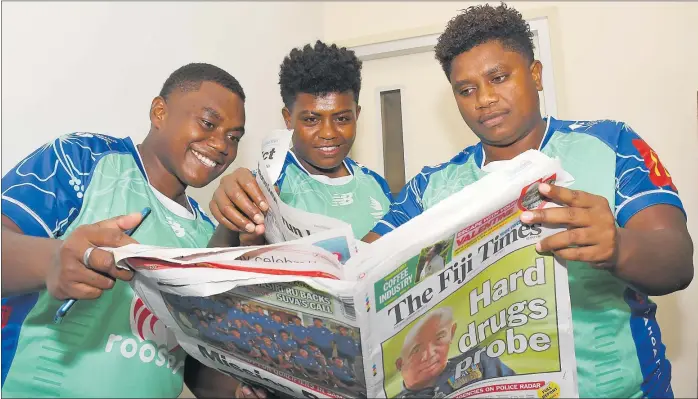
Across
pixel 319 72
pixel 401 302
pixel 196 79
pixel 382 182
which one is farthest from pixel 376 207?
pixel 401 302

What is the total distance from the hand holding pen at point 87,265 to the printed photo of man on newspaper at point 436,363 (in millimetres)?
314

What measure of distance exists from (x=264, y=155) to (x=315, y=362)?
0.33m

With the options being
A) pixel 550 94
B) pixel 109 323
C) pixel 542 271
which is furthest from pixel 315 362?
pixel 550 94

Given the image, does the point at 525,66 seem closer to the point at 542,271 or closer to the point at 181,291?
the point at 542,271

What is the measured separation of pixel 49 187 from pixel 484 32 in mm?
710

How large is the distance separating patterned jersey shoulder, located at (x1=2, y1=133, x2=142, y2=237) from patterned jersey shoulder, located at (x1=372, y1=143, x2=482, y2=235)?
1.57ft

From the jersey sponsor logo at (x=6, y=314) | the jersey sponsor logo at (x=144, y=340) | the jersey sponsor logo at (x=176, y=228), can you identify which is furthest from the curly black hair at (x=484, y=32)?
the jersey sponsor logo at (x=6, y=314)

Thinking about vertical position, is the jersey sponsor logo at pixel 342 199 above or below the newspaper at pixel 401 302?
above

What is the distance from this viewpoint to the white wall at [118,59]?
3.12ft

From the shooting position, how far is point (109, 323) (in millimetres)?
857

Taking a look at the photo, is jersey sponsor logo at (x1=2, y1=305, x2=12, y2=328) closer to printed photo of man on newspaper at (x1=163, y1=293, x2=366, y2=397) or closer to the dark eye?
printed photo of man on newspaper at (x1=163, y1=293, x2=366, y2=397)

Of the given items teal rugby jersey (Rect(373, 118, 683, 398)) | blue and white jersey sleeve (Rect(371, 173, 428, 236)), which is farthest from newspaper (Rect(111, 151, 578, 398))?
blue and white jersey sleeve (Rect(371, 173, 428, 236))

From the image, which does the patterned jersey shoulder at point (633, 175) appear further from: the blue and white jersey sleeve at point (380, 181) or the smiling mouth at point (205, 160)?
the smiling mouth at point (205, 160)

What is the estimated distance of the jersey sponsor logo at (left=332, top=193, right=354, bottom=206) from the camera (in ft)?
3.57
